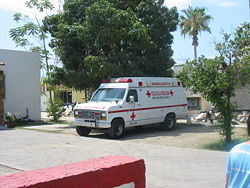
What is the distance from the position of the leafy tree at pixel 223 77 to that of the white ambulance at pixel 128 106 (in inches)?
135

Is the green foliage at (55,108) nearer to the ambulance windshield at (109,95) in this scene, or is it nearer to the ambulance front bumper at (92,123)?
the ambulance windshield at (109,95)

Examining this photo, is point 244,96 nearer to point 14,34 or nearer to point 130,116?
point 130,116

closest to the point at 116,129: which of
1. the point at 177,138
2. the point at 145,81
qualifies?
the point at 177,138

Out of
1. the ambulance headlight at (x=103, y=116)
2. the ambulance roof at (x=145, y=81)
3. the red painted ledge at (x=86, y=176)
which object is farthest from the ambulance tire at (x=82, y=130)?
the red painted ledge at (x=86, y=176)

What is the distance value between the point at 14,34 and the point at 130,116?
13605 mm

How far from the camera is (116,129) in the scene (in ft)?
45.0

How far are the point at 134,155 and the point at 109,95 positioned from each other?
512cm

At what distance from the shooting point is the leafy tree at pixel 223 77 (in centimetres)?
1078

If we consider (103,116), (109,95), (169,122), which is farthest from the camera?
(169,122)

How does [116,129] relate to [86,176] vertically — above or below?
below

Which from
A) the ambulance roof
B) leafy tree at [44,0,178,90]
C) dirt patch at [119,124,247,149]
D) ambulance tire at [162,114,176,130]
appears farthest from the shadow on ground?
leafy tree at [44,0,178,90]

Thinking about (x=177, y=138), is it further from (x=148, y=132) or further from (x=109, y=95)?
(x=109, y=95)

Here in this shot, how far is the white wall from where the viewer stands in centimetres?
2077

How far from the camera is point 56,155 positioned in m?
9.79
